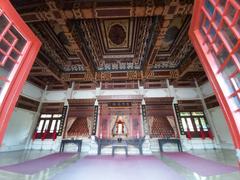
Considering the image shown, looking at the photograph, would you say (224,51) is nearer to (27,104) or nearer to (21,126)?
(27,104)

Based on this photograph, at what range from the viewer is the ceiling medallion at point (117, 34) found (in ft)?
15.1

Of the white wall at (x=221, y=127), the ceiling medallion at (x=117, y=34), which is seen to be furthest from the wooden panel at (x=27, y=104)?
the white wall at (x=221, y=127)

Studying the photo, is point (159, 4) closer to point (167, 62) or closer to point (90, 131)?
point (167, 62)

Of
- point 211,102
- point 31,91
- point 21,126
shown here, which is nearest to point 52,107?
point 31,91

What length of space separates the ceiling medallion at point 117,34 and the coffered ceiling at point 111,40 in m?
0.03

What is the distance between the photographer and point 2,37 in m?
1.35

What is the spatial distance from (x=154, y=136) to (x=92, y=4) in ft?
20.2

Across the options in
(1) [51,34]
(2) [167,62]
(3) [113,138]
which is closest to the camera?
(1) [51,34]

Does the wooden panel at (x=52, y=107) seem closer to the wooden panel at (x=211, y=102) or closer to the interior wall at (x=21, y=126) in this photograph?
the interior wall at (x=21, y=126)

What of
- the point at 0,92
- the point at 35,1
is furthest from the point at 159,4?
the point at 0,92

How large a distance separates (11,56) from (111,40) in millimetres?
4139

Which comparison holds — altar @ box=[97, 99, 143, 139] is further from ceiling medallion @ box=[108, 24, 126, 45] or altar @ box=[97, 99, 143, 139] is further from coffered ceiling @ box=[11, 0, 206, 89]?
ceiling medallion @ box=[108, 24, 126, 45]

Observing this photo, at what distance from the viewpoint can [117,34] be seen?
4.86m

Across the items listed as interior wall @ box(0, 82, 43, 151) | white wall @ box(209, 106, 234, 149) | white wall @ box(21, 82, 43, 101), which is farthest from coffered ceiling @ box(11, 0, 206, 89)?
white wall @ box(209, 106, 234, 149)
